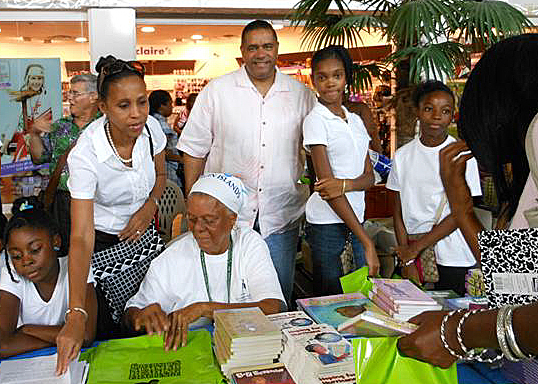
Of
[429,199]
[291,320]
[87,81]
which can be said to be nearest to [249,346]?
[291,320]

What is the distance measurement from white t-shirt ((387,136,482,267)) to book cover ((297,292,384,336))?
83 centimetres

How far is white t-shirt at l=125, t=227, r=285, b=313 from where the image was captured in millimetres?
2352

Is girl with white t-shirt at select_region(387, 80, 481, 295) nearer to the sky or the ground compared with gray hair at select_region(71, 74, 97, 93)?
nearer to the ground

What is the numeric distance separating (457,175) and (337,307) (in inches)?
24.8

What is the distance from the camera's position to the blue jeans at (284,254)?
118 inches

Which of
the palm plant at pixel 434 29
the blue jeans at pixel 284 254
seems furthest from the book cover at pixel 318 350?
the palm plant at pixel 434 29

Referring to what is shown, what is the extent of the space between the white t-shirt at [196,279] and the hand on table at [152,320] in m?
0.11

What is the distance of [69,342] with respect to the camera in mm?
1776

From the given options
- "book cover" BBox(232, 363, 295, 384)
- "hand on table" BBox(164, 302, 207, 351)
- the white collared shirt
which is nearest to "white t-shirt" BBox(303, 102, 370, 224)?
the white collared shirt

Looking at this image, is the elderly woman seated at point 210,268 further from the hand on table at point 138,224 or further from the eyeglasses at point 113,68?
the eyeglasses at point 113,68

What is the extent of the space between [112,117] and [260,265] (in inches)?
31.2

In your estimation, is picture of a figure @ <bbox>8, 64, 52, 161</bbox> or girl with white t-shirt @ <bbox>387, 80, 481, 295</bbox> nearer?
girl with white t-shirt @ <bbox>387, 80, 481, 295</bbox>

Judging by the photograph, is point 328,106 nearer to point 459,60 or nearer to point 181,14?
point 459,60

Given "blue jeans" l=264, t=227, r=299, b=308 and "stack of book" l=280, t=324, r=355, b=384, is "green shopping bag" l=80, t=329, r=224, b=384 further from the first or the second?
"blue jeans" l=264, t=227, r=299, b=308
